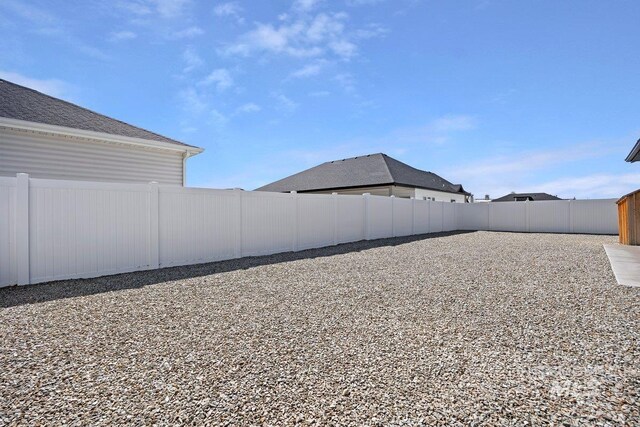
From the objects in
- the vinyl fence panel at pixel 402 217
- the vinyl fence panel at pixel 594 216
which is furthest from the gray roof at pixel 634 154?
the vinyl fence panel at pixel 594 216

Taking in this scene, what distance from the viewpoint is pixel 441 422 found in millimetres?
1814

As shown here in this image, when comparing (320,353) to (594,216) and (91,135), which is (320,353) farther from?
(594,216)

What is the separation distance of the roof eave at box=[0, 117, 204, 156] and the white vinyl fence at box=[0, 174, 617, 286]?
3303 millimetres

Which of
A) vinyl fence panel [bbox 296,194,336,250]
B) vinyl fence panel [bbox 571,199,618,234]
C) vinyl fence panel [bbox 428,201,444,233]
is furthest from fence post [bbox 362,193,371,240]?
vinyl fence panel [bbox 571,199,618,234]

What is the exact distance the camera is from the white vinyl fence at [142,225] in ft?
17.3

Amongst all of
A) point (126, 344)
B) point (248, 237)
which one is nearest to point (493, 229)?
point (248, 237)

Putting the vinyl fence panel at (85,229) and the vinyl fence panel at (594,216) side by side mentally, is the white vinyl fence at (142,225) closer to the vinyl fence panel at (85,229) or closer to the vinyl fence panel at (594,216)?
the vinyl fence panel at (85,229)

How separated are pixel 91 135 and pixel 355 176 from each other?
16.3 metres

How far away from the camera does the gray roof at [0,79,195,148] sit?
26.3 feet

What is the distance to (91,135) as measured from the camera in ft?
27.9

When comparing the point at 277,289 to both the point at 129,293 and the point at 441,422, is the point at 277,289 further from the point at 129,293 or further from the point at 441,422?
the point at 441,422

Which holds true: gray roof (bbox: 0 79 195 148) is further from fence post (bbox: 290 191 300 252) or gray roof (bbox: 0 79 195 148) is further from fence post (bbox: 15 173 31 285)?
fence post (bbox: 290 191 300 252)

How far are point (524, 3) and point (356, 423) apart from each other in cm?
1004

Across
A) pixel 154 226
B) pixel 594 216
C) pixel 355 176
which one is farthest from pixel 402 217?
pixel 154 226
